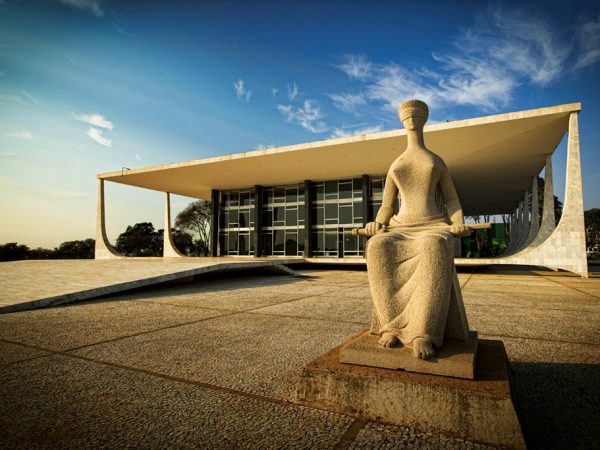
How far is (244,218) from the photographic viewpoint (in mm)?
27766

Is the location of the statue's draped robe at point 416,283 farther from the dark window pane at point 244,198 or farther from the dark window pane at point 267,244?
the dark window pane at point 244,198

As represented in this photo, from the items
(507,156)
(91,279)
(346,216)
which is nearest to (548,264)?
(507,156)

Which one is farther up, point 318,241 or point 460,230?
point 460,230

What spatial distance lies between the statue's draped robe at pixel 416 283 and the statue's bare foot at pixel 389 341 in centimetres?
5

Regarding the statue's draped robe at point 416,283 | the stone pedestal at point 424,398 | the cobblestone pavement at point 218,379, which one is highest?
the statue's draped robe at point 416,283

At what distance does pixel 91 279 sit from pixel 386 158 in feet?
51.1

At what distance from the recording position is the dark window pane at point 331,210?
79.2ft

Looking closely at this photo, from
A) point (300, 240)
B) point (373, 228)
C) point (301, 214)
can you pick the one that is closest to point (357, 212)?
point (301, 214)

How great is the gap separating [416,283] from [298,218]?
2288 cm

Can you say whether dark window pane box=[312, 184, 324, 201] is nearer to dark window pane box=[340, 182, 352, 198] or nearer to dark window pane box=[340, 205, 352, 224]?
dark window pane box=[340, 182, 352, 198]

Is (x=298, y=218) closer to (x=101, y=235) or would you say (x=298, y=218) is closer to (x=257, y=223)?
(x=257, y=223)

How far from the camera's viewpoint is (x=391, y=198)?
3.43 m

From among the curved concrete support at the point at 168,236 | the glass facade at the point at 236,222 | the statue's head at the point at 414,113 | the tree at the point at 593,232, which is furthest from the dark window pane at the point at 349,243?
the tree at the point at 593,232

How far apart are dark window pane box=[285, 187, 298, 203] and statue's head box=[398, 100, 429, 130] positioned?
22.4 metres
